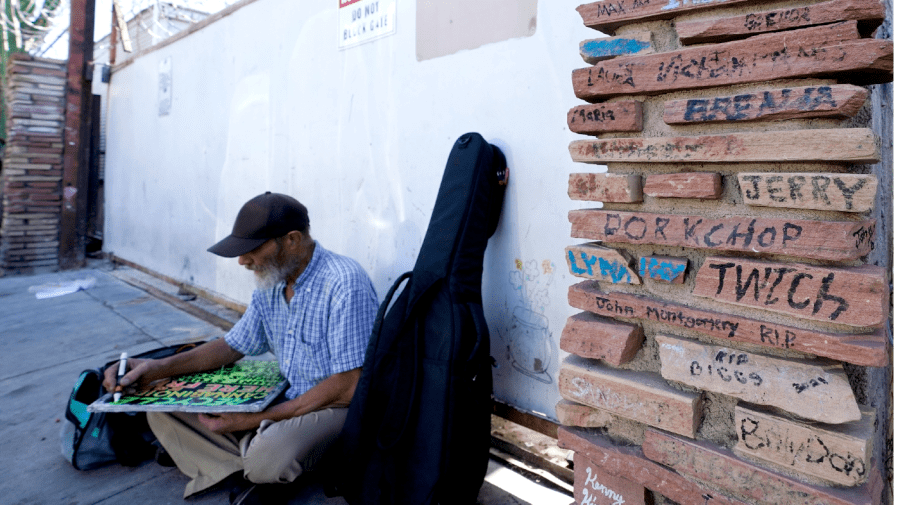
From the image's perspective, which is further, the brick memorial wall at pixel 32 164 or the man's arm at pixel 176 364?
the brick memorial wall at pixel 32 164

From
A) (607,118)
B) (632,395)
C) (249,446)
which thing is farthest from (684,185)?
(249,446)

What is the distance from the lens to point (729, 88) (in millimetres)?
1084

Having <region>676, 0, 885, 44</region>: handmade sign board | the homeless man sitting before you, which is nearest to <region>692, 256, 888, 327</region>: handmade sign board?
<region>676, 0, 885, 44</region>: handmade sign board

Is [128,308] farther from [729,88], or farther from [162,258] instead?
[729,88]

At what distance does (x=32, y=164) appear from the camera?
739cm

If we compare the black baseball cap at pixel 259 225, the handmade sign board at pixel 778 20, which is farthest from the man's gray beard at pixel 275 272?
the handmade sign board at pixel 778 20

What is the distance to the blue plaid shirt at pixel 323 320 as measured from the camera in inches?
84.4

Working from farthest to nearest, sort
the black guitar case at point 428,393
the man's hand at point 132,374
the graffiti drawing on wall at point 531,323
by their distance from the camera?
the graffiti drawing on wall at point 531,323
the man's hand at point 132,374
the black guitar case at point 428,393

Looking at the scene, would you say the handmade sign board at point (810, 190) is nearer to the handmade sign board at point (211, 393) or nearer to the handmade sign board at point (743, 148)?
the handmade sign board at point (743, 148)

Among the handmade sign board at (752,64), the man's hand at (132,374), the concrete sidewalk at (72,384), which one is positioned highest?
the handmade sign board at (752,64)

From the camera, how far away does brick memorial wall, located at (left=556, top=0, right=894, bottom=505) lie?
95 centimetres

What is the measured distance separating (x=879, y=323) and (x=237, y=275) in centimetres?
439

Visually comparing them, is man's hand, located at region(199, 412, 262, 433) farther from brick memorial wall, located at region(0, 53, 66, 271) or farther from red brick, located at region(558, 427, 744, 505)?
brick memorial wall, located at region(0, 53, 66, 271)

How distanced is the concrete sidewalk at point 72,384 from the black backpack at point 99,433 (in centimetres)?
6
